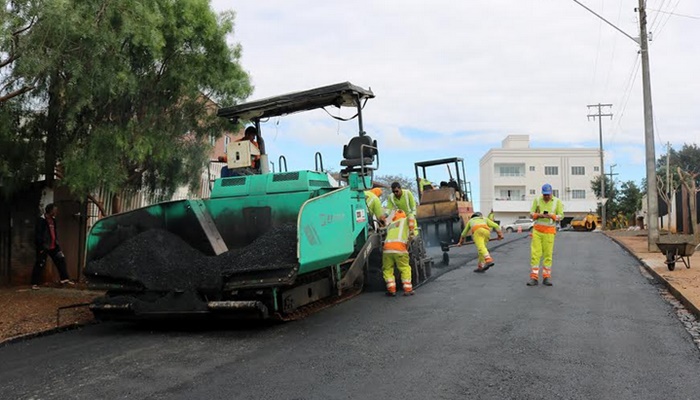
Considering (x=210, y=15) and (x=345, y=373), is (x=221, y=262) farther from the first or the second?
(x=210, y=15)

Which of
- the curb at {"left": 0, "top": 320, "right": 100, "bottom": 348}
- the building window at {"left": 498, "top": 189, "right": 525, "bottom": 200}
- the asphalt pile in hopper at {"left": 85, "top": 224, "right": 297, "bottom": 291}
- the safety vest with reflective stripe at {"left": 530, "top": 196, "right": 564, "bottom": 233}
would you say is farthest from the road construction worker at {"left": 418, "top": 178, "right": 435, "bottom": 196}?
the building window at {"left": 498, "top": 189, "right": 525, "bottom": 200}

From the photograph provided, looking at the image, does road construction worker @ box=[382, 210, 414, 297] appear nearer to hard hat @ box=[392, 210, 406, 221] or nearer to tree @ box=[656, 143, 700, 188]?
hard hat @ box=[392, 210, 406, 221]

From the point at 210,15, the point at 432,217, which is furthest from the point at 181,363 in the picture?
the point at 432,217

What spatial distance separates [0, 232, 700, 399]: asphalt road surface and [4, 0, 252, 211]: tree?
2.55 meters

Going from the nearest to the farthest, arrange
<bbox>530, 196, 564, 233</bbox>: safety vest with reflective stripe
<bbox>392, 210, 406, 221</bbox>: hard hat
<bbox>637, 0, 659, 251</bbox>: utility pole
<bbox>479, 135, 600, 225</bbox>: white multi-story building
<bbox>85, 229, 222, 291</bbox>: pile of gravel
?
<bbox>85, 229, 222, 291</bbox>: pile of gravel, <bbox>392, 210, 406, 221</bbox>: hard hat, <bbox>530, 196, 564, 233</bbox>: safety vest with reflective stripe, <bbox>637, 0, 659, 251</bbox>: utility pole, <bbox>479, 135, 600, 225</bbox>: white multi-story building

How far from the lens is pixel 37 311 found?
24.5 ft

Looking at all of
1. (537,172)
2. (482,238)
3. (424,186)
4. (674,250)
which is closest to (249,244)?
(482,238)

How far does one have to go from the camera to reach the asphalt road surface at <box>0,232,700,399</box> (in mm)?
4188

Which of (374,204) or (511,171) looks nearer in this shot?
(374,204)

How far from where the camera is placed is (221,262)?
6.28 meters

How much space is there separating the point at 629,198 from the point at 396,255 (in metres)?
45.5

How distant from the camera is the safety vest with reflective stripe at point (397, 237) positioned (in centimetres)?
849

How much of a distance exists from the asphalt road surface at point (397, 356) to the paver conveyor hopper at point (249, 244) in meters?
0.36

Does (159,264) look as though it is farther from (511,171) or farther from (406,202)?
(511,171)
